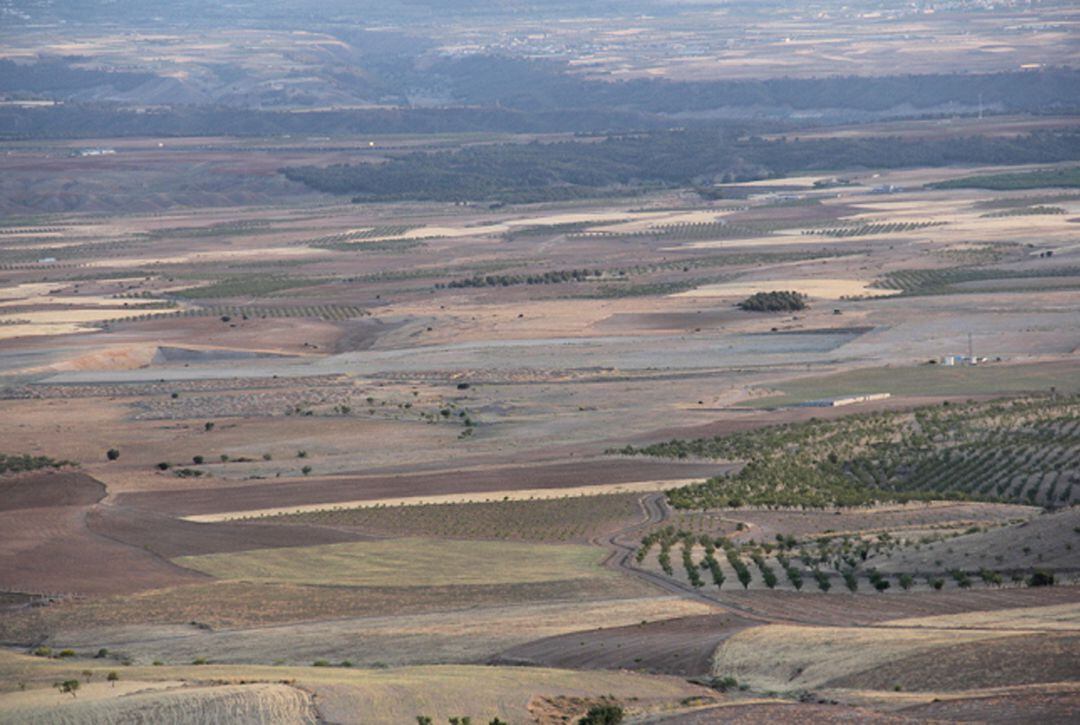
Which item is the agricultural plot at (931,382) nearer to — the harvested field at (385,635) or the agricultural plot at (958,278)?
the agricultural plot at (958,278)

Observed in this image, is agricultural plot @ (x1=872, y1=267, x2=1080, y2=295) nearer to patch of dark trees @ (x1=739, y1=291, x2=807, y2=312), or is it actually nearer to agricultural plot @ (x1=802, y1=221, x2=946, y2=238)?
patch of dark trees @ (x1=739, y1=291, x2=807, y2=312)

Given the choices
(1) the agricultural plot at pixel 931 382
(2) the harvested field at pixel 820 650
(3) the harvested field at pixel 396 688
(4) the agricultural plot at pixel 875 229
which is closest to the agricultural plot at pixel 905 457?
(1) the agricultural plot at pixel 931 382

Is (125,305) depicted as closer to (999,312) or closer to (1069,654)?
(999,312)

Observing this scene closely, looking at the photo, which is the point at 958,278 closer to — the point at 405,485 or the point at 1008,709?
the point at 405,485

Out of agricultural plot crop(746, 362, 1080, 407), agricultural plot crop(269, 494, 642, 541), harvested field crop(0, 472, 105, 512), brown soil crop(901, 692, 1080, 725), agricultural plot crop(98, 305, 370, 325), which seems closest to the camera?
brown soil crop(901, 692, 1080, 725)

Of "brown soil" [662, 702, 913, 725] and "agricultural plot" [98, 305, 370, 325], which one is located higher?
"brown soil" [662, 702, 913, 725]

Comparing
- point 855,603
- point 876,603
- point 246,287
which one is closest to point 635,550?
point 855,603

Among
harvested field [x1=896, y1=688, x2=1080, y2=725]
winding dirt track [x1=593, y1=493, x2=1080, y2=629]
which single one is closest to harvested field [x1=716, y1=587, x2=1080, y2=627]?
winding dirt track [x1=593, y1=493, x2=1080, y2=629]

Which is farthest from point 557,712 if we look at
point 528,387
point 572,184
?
point 572,184
